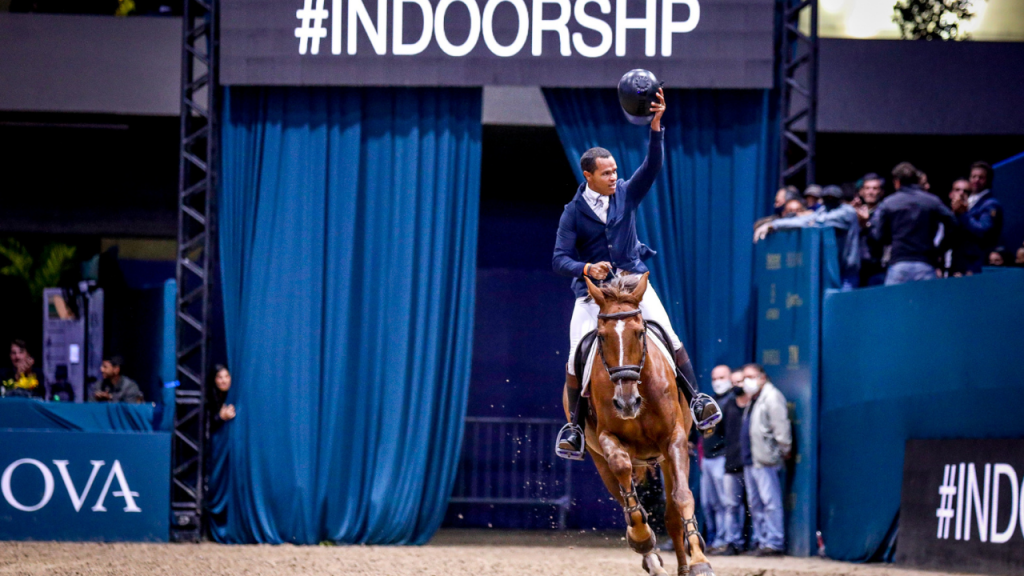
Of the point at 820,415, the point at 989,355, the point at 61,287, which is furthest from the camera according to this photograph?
the point at 61,287

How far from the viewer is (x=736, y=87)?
10.2m

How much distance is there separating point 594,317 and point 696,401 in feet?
2.47

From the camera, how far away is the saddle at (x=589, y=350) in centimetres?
644

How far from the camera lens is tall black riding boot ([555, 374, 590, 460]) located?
668 cm

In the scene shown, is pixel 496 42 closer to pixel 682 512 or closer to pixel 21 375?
pixel 682 512

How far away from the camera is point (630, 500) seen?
20.4 ft

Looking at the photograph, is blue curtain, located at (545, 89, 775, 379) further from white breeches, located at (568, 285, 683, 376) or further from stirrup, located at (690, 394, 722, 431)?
stirrup, located at (690, 394, 722, 431)

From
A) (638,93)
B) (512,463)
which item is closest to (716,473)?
(512,463)

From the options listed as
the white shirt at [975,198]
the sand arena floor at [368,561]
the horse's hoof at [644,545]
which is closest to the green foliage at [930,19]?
the white shirt at [975,198]

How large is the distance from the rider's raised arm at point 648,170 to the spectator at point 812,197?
3737 mm

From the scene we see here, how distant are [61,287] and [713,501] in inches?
301

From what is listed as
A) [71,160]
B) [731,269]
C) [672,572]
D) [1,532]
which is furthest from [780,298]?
[71,160]

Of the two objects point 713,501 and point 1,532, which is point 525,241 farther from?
point 1,532

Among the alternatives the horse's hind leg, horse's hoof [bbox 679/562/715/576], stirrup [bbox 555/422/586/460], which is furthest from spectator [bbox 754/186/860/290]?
horse's hoof [bbox 679/562/715/576]
